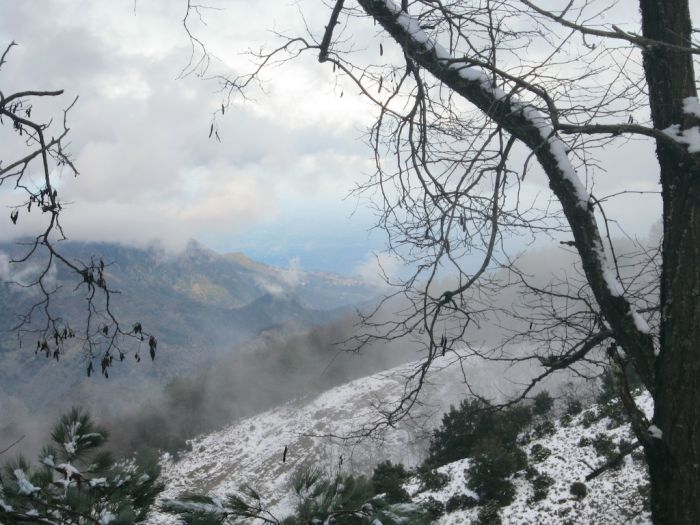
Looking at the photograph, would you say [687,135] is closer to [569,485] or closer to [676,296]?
[676,296]

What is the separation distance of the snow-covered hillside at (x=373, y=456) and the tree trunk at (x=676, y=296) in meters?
1.06

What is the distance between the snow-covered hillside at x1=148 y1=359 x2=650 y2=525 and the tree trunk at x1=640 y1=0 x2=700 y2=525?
106 cm

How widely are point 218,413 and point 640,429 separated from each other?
67.7 metres

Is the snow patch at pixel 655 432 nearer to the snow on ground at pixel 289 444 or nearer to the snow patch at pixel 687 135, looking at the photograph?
the snow patch at pixel 687 135

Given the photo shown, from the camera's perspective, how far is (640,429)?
2.18 meters

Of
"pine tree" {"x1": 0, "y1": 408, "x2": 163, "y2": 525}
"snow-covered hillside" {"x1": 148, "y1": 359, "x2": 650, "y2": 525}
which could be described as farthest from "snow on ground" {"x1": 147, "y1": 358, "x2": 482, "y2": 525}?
"pine tree" {"x1": 0, "y1": 408, "x2": 163, "y2": 525}

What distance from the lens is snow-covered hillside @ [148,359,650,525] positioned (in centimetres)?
488

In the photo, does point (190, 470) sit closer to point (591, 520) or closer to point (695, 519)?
point (591, 520)

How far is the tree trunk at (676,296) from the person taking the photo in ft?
6.76

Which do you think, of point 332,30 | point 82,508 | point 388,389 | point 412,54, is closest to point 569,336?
point 412,54

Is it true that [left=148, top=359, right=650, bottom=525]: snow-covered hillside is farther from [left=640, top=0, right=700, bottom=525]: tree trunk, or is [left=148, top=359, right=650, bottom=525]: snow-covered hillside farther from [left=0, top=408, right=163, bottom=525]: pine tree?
[left=640, top=0, right=700, bottom=525]: tree trunk

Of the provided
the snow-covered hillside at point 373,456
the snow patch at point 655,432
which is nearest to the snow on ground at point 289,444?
the snow-covered hillside at point 373,456

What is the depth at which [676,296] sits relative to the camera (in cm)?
214

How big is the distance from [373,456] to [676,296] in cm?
4521
